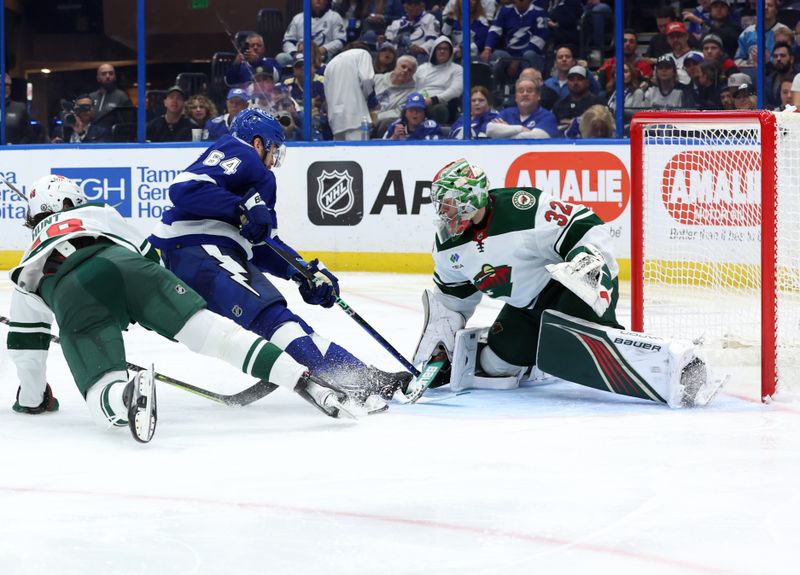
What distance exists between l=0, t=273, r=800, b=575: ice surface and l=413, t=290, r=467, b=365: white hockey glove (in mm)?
183

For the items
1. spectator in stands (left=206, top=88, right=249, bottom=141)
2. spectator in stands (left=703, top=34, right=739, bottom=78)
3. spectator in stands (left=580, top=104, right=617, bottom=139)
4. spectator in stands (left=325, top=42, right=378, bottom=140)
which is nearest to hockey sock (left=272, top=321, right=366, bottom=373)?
spectator in stands (left=580, top=104, right=617, bottom=139)

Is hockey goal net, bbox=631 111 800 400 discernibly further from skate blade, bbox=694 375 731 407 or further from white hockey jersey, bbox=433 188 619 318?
white hockey jersey, bbox=433 188 619 318

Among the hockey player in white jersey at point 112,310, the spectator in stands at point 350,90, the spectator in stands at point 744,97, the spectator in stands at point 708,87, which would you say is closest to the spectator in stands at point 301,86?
the spectator in stands at point 350,90

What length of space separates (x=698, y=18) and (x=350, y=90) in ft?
7.31

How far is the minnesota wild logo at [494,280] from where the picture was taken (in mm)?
3623

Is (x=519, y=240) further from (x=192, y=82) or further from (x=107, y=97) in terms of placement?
(x=107, y=97)

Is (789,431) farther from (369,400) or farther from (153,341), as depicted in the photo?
(153,341)

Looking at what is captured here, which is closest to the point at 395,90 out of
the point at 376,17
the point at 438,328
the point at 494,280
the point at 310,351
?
the point at 376,17

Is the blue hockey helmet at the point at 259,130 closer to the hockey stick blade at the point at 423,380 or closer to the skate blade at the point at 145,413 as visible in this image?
the hockey stick blade at the point at 423,380

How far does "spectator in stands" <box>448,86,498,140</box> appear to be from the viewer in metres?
7.50

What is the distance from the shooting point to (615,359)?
3475mm

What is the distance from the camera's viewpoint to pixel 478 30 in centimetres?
757

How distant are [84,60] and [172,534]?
6.91 meters

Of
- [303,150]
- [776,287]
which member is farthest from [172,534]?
[303,150]
